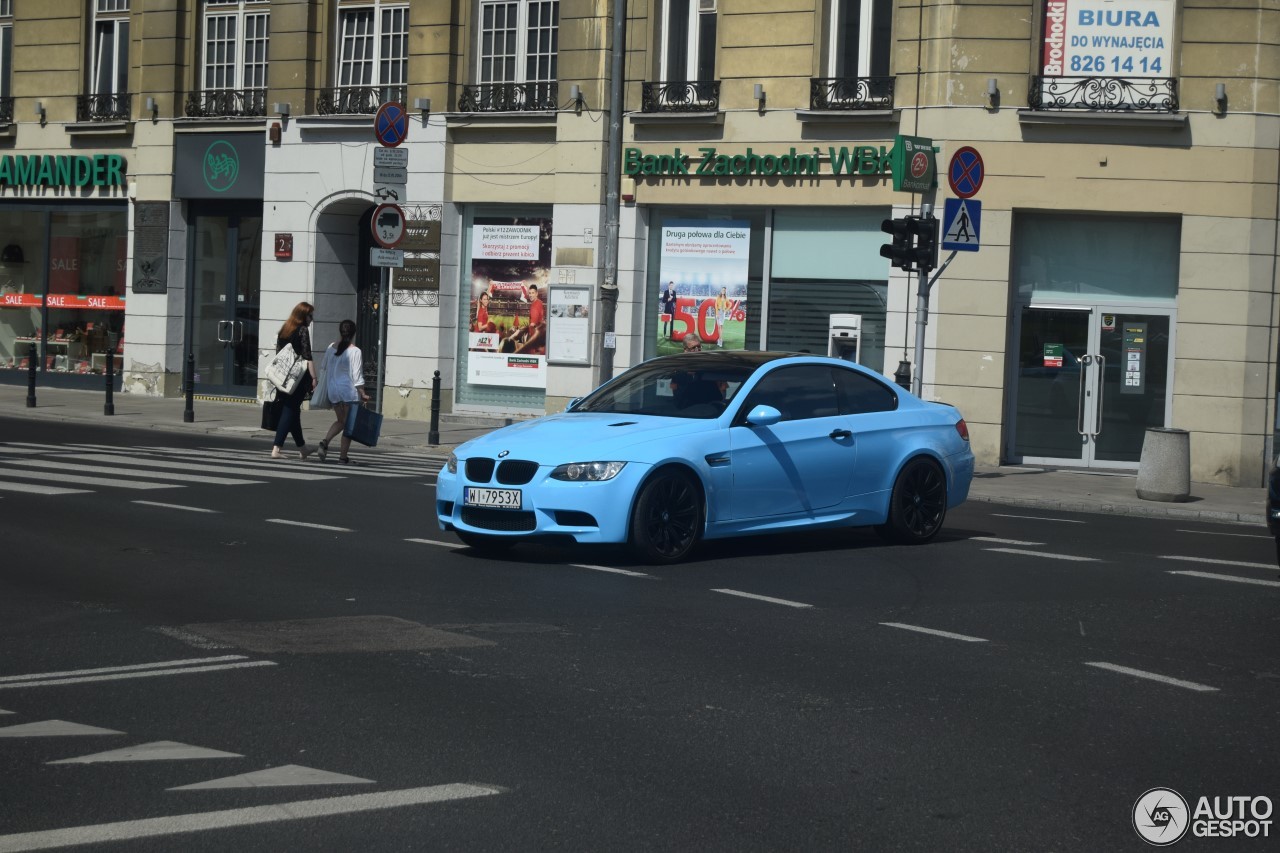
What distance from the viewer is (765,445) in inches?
452

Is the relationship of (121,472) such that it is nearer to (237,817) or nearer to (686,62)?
(237,817)

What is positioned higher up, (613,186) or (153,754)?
(613,186)

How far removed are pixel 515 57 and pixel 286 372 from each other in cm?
934

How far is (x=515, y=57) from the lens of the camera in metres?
26.6

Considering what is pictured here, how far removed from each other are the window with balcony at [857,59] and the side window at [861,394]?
1149cm

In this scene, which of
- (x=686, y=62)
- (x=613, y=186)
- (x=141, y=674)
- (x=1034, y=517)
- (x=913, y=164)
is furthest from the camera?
(x=686, y=62)

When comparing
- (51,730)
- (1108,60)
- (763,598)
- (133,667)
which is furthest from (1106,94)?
(51,730)

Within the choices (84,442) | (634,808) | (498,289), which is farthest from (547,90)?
(634,808)

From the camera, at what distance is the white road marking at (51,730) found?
605 centimetres

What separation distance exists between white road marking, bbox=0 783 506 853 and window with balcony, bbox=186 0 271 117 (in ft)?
82.2

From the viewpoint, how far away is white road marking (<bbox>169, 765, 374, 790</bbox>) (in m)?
5.40

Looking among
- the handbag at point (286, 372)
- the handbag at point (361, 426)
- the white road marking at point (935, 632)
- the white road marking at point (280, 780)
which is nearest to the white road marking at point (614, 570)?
the white road marking at point (935, 632)

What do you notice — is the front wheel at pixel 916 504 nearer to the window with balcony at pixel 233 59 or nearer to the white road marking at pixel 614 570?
the white road marking at pixel 614 570

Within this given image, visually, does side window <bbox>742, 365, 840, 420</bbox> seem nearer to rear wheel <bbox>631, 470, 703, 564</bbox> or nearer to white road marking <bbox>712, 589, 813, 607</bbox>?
rear wheel <bbox>631, 470, 703, 564</bbox>
